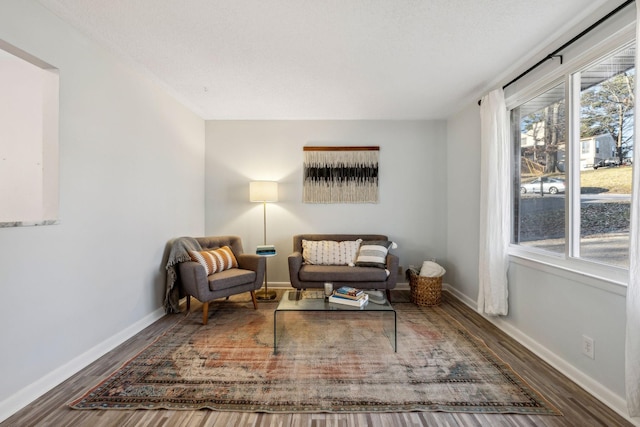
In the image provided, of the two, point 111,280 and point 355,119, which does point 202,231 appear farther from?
point 355,119

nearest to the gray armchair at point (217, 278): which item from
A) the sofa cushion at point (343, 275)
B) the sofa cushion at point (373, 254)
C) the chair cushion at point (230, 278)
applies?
the chair cushion at point (230, 278)

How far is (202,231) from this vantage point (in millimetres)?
4078

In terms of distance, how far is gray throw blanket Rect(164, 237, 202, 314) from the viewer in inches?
118

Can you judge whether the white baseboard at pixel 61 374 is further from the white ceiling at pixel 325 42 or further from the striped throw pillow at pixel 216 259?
the white ceiling at pixel 325 42

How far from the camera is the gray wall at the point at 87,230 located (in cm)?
168

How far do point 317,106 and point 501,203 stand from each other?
91.6 inches

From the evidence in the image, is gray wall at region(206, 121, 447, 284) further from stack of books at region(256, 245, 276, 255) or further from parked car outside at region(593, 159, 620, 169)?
parked car outside at region(593, 159, 620, 169)

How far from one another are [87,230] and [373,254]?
2836mm

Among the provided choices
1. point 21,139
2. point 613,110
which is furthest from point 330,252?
point 21,139

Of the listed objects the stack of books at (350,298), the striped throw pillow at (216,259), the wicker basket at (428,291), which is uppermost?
the striped throw pillow at (216,259)

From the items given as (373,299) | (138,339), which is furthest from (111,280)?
(373,299)

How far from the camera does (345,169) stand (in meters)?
4.12

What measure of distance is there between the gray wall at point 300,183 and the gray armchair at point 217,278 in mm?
686

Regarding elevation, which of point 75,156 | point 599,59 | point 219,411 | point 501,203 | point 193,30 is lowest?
point 219,411
